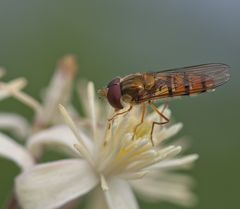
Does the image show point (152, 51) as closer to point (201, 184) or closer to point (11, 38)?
point (11, 38)

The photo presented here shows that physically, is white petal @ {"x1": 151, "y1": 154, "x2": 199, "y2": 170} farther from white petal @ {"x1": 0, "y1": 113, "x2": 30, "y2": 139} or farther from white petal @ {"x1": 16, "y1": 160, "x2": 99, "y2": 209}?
white petal @ {"x1": 0, "y1": 113, "x2": 30, "y2": 139}

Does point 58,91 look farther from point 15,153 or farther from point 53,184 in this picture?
point 53,184

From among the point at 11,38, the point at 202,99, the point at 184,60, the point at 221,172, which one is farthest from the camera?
the point at 184,60

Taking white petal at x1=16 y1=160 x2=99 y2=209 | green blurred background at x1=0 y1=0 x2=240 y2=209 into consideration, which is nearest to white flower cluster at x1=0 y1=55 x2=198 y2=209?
white petal at x1=16 y1=160 x2=99 y2=209

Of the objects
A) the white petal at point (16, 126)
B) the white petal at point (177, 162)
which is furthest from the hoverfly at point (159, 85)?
the white petal at point (16, 126)

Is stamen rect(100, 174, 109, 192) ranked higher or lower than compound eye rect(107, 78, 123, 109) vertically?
lower

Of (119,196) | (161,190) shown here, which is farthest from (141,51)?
(119,196)

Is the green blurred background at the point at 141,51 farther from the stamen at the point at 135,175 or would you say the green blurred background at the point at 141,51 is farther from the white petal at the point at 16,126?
the stamen at the point at 135,175

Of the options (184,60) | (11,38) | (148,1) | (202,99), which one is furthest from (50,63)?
(148,1)
